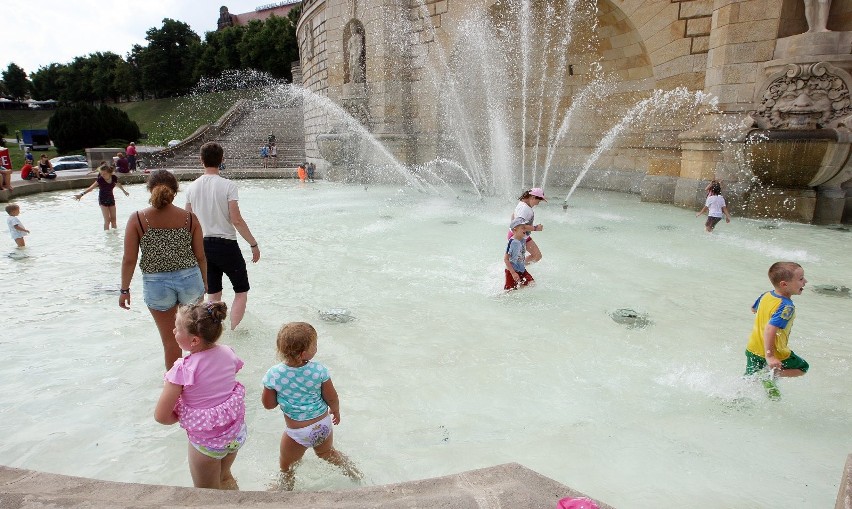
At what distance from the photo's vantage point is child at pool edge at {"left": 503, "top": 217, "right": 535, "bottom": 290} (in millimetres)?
4945

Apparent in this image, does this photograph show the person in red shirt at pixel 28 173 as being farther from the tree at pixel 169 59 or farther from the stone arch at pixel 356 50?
the tree at pixel 169 59

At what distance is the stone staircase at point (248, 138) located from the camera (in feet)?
A: 79.6

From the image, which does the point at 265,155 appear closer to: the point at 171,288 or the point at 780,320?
the point at 171,288

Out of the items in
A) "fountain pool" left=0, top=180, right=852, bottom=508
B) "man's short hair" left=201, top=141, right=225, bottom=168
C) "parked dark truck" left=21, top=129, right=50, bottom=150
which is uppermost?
"parked dark truck" left=21, top=129, right=50, bottom=150

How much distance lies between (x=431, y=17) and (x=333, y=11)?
3793mm

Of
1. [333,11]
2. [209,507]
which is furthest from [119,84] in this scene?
[209,507]

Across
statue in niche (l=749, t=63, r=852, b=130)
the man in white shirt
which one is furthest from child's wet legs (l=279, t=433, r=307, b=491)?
statue in niche (l=749, t=63, r=852, b=130)

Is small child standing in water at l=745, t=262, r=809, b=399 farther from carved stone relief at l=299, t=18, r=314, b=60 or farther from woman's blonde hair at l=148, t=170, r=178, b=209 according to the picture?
carved stone relief at l=299, t=18, r=314, b=60

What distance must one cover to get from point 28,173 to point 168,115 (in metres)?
49.2

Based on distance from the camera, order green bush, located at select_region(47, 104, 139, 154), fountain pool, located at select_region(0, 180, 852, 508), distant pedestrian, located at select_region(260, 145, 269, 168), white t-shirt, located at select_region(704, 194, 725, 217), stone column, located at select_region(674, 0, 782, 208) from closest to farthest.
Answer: fountain pool, located at select_region(0, 180, 852, 508), white t-shirt, located at select_region(704, 194, 725, 217), stone column, located at select_region(674, 0, 782, 208), distant pedestrian, located at select_region(260, 145, 269, 168), green bush, located at select_region(47, 104, 139, 154)

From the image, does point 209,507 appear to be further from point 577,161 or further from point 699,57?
point 577,161

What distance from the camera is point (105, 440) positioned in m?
2.88

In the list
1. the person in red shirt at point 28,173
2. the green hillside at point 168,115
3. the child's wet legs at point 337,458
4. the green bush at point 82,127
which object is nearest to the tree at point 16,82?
the green hillside at point 168,115

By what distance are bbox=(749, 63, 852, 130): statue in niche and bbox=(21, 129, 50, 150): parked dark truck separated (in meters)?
52.5
